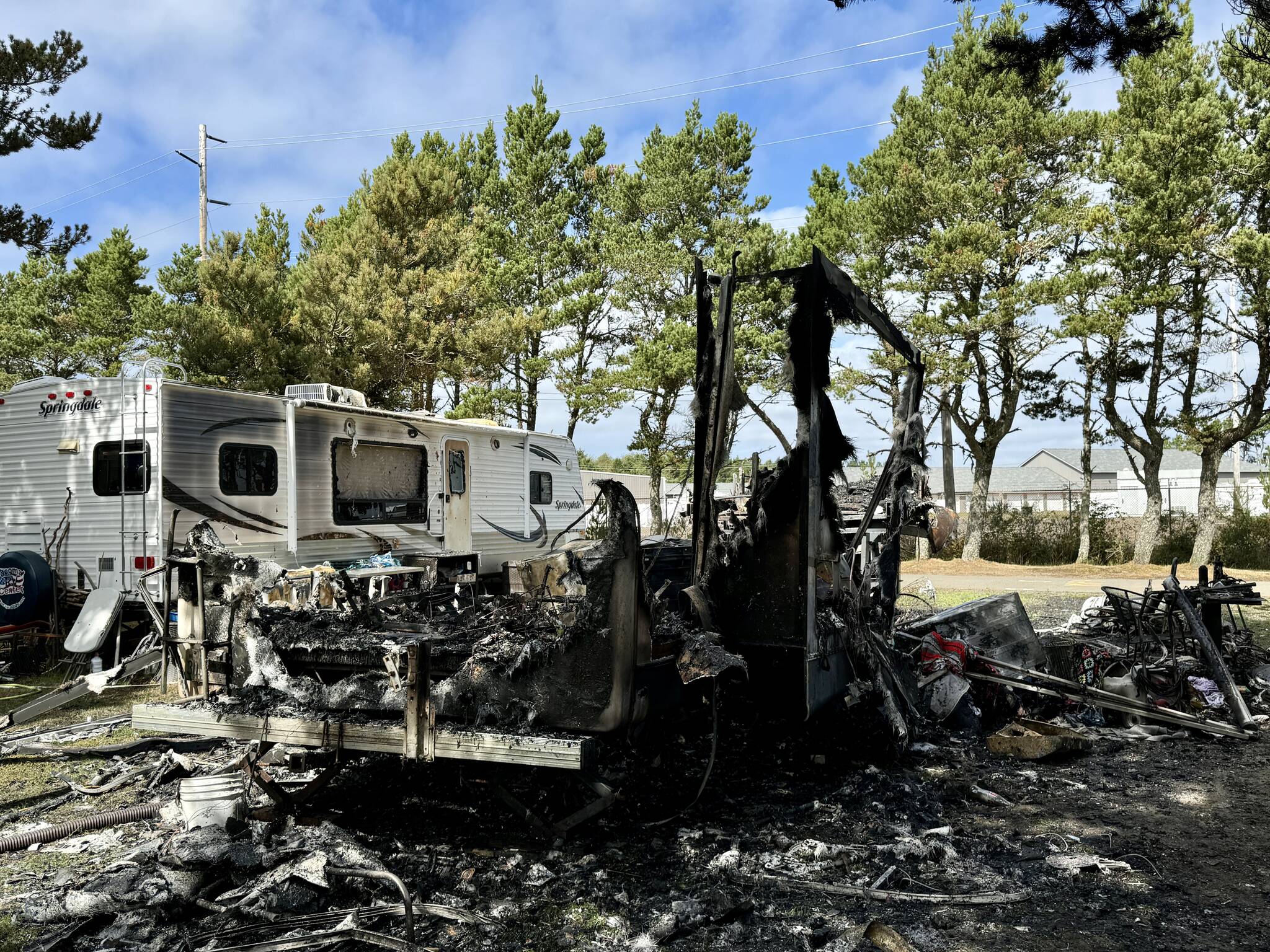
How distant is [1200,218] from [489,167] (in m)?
19.8

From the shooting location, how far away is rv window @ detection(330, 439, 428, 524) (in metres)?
10.6

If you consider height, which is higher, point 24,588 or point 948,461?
point 948,461

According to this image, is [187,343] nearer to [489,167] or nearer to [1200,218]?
[489,167]

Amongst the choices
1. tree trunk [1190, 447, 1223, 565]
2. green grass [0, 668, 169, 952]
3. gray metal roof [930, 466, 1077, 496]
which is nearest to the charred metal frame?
green grass [0, 668, 169, 952]

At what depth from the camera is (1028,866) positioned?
4070mm

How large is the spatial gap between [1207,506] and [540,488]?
16.1 meters

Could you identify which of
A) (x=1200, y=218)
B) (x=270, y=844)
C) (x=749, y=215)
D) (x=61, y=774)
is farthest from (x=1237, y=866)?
(x=749, y=215)

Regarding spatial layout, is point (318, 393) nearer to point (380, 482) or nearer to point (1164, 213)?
point (380, 482)

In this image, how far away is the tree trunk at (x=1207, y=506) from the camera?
20781 millimetres

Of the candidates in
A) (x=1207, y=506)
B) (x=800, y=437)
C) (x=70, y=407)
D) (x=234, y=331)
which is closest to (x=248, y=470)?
(x=70, y=407)

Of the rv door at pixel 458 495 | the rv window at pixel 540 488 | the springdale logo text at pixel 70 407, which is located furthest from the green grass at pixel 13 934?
the rv window at pixel 540 488

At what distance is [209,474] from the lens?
356 inches

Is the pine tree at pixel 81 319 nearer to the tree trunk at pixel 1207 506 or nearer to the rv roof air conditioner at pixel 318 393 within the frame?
the rv roof air conditioner at pixel 318 393

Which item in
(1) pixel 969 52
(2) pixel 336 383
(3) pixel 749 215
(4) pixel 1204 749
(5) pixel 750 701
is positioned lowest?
(4) pixel 1204 749
